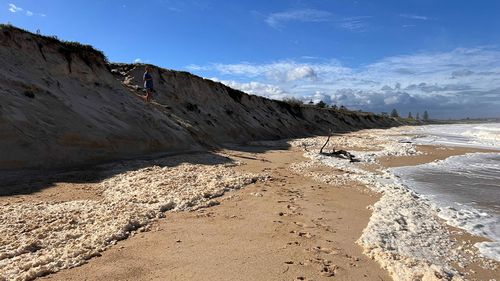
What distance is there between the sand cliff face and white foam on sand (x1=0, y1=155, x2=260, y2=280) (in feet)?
8.90

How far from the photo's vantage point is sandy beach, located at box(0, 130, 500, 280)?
4.98 m

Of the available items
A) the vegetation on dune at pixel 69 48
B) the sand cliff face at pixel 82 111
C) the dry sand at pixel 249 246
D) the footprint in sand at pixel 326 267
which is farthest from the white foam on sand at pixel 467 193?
the vegetation on dune at pixel 69 48

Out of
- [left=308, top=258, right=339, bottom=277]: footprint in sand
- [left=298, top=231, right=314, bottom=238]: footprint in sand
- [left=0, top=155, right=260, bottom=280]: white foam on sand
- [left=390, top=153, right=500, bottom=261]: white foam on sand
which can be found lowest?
[left=390, top=153, right=500, bottom=261]: white foam on sand

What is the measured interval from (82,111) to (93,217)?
8.48 meters

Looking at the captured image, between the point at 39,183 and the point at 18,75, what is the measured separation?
258 inches

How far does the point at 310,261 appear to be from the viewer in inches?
210

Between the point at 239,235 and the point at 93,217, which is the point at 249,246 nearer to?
the point at 239,235

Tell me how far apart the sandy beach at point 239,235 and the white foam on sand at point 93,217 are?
29mm

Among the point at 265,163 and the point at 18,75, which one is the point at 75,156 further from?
the point at 265,163

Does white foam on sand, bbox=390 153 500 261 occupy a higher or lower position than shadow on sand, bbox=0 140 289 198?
lower

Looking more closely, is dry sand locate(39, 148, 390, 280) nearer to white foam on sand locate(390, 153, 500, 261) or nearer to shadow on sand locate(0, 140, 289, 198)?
white foam on sand locate(390, 153, 500, 261)

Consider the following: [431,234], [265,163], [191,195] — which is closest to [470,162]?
[265,163]

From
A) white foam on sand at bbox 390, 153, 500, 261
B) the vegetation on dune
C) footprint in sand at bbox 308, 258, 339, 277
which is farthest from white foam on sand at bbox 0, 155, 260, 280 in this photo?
the vegetation on dune

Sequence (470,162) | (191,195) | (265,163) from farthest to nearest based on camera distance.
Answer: (470,162) → (265,163) → (191,195)
